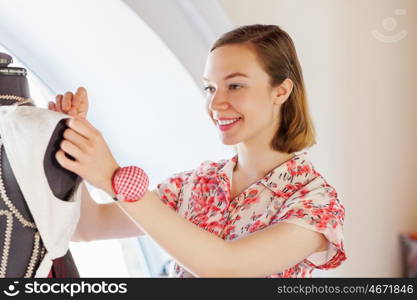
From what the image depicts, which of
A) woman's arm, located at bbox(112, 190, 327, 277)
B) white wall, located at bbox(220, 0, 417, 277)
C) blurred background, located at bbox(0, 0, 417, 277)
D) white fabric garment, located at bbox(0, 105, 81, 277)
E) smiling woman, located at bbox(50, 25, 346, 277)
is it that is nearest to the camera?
white fabric garment, located at bbox(0, 105, 81, 277)

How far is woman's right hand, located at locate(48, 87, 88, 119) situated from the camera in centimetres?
110

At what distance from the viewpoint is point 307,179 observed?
1.43 meters

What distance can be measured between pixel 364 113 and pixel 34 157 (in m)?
1.78

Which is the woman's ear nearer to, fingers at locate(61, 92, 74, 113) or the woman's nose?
the woman's nose

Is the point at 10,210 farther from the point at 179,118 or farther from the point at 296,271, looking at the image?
the point at 179,118

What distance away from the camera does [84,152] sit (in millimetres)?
906

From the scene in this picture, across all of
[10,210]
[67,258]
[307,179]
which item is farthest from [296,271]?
[10,210]

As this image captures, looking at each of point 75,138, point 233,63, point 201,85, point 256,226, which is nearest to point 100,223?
point 256,226

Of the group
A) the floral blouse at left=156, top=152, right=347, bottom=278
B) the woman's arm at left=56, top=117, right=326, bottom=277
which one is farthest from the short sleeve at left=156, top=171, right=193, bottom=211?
the woman's arm at left=56, top=117, right=326, bottom=277

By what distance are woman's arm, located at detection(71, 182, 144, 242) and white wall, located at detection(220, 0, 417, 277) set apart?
3.30ft

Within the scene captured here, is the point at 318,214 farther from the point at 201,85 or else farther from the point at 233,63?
the point at 201,85

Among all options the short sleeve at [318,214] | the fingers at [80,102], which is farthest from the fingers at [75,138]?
the short sleeve at [318,214]

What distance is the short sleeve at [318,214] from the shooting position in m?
1.31

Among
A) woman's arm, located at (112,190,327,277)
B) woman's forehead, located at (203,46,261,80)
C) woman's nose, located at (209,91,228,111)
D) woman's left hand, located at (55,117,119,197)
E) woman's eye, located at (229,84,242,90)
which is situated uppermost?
woman's forehead, located at (203,46,261,80)
